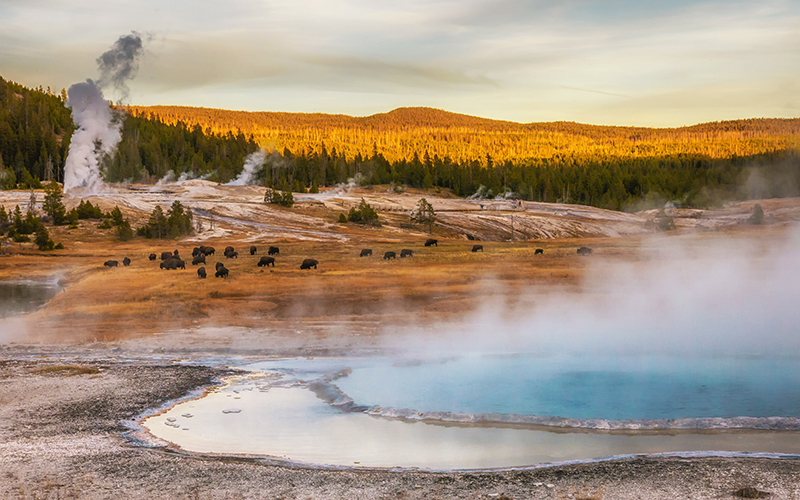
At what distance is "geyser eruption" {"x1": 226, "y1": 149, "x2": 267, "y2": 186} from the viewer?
16400cm

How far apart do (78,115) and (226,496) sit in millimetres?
118848

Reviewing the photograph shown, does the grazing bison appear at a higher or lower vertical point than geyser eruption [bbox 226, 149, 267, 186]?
lower

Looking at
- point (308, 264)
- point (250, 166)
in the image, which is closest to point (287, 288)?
point (308, 264)

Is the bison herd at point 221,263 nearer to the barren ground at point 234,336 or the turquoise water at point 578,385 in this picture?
the barren ground at point 234,336

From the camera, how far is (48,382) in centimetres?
2186

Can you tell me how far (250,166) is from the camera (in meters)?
171

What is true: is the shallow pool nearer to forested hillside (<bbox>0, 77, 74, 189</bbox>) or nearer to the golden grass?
the golden grass

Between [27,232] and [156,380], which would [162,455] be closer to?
[156,380]

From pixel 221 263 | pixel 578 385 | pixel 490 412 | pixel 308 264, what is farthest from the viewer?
pixel 308 264

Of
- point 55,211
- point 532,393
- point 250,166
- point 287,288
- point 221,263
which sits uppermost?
point 250,166

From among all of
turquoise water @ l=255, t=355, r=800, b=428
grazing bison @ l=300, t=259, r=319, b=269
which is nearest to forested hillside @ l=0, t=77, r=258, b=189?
grazing bison @ l=300, t=259, r=319, b=269

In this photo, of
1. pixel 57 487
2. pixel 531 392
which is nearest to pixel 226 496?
pixel 57 487

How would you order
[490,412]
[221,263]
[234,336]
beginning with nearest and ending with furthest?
[490,412], [234,336], [221,263]

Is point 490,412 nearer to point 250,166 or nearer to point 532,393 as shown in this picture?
point 532,393
